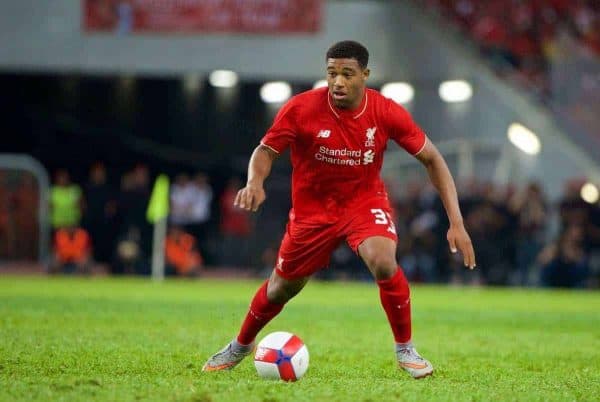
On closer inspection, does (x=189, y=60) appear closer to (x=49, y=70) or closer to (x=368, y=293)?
(x=49, y=70)

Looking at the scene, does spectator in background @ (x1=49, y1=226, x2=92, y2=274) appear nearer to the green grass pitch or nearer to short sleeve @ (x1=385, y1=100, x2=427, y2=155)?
the green grass pitch

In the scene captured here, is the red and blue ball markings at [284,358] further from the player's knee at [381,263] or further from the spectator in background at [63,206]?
the spectator in background at [63,206]

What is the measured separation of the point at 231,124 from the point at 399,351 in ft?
75.6

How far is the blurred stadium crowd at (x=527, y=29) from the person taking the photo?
24.8 metres

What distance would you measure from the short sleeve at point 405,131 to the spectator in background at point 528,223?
13.9 metres

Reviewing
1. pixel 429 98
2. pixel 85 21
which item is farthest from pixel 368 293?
pixel 85 21

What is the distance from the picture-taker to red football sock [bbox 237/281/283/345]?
8.07 metres

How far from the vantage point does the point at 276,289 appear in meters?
8.01

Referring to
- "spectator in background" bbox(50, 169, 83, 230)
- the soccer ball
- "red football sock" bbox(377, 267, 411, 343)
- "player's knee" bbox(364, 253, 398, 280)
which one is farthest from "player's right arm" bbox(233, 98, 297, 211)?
"spectator in background" bbox(50, 169, 83, 230)

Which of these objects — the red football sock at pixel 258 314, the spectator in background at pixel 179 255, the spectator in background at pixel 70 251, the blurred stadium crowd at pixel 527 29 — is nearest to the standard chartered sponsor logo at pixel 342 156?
the red football sock at pixel 258 314

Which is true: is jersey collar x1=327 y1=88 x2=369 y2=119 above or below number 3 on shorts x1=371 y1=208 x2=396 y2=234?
above

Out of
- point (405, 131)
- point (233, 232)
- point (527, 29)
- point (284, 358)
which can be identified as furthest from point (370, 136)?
point (527, 29)

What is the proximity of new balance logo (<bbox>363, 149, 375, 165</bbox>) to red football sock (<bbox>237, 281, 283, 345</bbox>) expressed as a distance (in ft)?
3.67

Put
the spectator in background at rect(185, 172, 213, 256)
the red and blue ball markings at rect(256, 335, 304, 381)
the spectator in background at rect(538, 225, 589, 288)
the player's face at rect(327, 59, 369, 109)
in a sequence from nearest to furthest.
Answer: the red and blue ball markings at rect(256, 335, 304, 381) → the player's face at rect(327, 59, 369, 109) → the spectator in background at rect(538, 225, 589, 288) → the spectator in background at rect(185, 172, 213, 256)
